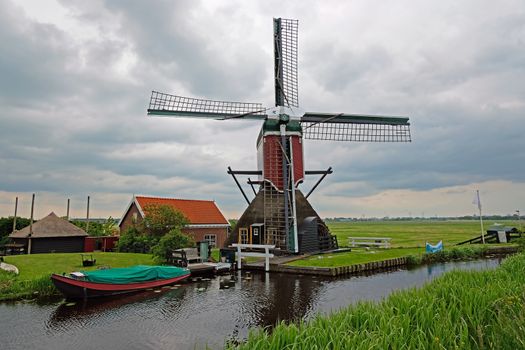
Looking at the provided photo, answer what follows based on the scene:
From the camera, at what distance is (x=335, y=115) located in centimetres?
2459

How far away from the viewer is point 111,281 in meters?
12.7

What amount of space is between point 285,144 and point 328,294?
40.5 ft

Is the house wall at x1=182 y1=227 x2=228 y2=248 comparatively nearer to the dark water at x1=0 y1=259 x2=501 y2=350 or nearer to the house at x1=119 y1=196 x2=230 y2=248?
the house at x1=119 y1=196 x2=230 y2=248

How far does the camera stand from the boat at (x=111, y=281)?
1196 centimetres

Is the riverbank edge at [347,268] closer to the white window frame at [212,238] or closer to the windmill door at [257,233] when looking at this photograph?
the windmill door at [257,233]

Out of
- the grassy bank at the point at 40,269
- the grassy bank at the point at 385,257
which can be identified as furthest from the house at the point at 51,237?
the grassy bank at the point at 385,257

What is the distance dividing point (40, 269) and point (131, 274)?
5569 mm

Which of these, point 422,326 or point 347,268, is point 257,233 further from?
point 422,326

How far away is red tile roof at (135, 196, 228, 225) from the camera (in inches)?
1049

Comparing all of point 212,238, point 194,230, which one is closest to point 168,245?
point 194,230

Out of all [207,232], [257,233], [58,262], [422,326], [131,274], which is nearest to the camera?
[422,326]

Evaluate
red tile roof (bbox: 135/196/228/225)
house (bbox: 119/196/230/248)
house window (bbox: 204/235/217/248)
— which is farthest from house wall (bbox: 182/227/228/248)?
red tile roof (bbox: 135/196/228/225)

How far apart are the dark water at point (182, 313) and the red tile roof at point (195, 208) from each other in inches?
488

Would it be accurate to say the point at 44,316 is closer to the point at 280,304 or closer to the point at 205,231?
the point at 280,304
